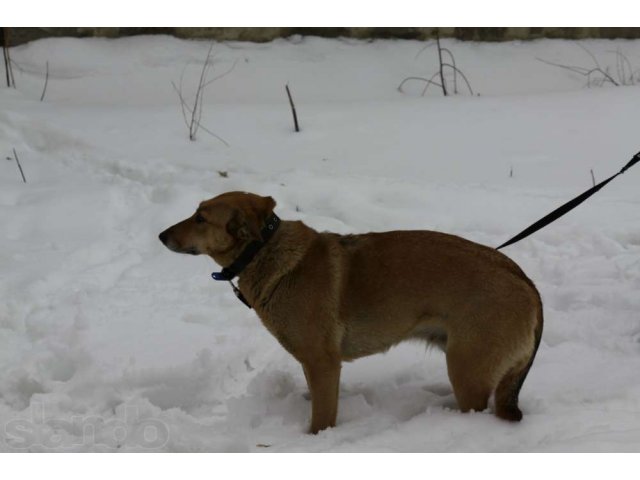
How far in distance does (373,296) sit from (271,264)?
0.57 m

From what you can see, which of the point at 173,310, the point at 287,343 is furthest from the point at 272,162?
the point at 287,343

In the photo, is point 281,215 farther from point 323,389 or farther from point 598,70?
point 598,70

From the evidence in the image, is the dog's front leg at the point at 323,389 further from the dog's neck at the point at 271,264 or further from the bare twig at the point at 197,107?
the bare twig at the point at 197,107

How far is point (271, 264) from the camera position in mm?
4367

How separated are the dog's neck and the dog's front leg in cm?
44

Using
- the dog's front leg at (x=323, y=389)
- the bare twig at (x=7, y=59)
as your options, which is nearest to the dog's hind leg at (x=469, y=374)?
the dog's front leg at (x=323, y=389)

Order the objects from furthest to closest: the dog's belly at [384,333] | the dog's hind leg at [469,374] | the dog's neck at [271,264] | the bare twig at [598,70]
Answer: the bare twig at [598,70] < the dog's neck at [271,264] < the dog's belly at [384,333] < the dog's hind leg at [469,374]

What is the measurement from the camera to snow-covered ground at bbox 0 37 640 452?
4379mm

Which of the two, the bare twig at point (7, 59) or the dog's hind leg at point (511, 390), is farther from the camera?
the bare twig at point (7, 59)

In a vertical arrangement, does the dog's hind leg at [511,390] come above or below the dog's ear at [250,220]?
below

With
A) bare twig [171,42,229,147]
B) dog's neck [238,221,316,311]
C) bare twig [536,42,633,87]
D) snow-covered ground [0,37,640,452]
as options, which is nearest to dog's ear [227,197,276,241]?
dog's neck [238,221,316,311]

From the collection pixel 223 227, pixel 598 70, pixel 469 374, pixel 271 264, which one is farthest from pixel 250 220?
pixel 598 70

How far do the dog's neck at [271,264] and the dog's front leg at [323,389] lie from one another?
437 millimetres

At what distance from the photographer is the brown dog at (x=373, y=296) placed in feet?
13.3
